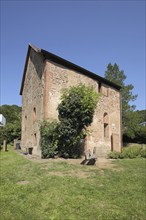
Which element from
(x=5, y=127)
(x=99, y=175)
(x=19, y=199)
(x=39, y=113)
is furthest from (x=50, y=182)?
(x=5, y=127)

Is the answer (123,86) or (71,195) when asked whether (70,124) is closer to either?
(71,195)

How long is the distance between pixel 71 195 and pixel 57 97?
11386 millimetres

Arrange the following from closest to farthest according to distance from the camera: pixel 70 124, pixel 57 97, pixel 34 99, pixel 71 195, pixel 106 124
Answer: pixel 71 195, pixel 70 124, pixel 57 97, pixel 34 99, pixel 106 124

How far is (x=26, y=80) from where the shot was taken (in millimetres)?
25125

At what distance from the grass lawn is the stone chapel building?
26.3 ft

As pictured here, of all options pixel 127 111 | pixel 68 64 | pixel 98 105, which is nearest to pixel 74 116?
pixel 68 64

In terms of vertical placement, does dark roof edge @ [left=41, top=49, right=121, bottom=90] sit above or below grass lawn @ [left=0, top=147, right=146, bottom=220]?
above

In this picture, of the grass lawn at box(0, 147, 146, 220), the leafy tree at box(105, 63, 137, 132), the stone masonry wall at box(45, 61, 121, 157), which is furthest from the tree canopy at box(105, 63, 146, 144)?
the grass lawn at box(0, 147, 146, 220)

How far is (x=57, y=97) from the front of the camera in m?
17.8

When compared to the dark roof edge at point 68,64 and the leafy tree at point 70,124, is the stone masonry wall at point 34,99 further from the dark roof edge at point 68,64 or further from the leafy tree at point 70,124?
the leafy tree at point 70,124

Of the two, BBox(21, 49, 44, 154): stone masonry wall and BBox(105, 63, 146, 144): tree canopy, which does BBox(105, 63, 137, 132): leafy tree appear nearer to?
BBox(105, 63, 146, 144): tree canopy

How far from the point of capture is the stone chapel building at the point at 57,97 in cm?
1770

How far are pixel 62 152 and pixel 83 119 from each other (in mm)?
2842

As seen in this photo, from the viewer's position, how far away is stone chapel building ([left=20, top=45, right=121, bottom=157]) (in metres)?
17.7
